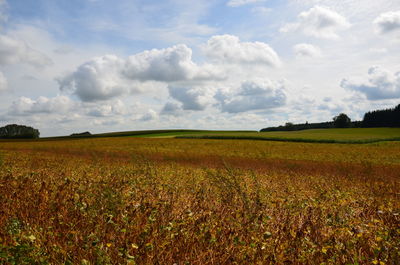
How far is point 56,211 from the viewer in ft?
16.2

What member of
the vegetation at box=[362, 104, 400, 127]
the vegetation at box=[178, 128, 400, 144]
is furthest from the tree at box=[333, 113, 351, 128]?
the vegetation at box=[178, 128, 400, 144]

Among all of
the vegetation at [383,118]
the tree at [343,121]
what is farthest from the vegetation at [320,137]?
the tree at [343,121]

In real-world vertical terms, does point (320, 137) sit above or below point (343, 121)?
below

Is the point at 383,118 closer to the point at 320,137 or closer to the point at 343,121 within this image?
the point at 343,121

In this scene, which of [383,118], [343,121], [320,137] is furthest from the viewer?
[343,121]

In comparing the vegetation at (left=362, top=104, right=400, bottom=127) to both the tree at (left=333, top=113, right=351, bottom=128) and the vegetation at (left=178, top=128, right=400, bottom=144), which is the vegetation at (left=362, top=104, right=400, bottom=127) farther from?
the vegetation at (left=178, top=128, right=400, bottom=144)

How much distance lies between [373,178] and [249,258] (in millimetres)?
14869

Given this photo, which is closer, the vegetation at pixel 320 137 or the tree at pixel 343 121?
the vegetation at pixel 320 137

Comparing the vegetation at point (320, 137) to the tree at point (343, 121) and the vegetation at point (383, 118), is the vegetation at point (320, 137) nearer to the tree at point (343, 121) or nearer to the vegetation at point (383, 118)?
the vegetation at point (383, 118)

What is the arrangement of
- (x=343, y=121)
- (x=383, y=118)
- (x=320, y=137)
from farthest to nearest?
(x=343, y=121) → (x=383, y=118) → (x=320, y=137)

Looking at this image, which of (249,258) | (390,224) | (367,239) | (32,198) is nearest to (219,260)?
(249,258)

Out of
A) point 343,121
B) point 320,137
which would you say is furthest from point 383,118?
point 320,137

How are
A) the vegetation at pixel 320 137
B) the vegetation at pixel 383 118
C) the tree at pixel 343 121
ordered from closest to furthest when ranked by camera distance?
the vegetation at pixel 320 137 < the vegetation at pixel 383 118 < the tree at pixel 343 121

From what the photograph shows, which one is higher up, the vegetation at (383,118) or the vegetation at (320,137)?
the vegetation at (383,118)
